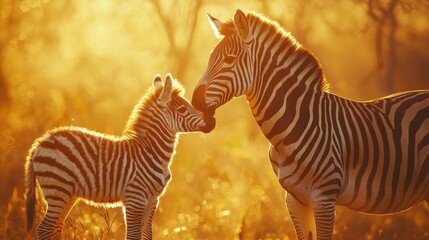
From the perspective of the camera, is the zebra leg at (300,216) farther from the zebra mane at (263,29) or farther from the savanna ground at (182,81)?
the zebra mane at (263,29)

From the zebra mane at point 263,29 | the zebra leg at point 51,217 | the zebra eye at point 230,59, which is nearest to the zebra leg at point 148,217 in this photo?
the zebra leg at point 51,217

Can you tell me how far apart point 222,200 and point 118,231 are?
1.89 metres

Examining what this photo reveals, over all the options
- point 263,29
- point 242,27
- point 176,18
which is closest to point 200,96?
point 242,27

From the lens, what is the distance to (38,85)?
2405cm

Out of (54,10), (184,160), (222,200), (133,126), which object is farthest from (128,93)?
(133,126)

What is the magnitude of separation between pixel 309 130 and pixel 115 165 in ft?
6.98

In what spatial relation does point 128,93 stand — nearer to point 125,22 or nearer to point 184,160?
point 125,22

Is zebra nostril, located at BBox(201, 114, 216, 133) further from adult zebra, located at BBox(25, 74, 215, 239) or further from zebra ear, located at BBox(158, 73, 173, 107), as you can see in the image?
zebra ear, located at BBox(158, 73, 173, 107)

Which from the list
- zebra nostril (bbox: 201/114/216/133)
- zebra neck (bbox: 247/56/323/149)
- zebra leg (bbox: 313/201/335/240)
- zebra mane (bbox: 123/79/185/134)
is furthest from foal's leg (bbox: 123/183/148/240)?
zebra leg (bbox: 313/201/335/240)

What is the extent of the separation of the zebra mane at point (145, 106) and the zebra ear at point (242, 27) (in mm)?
1598

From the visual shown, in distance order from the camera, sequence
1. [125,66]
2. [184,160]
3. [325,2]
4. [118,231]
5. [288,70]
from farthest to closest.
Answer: [125,66]
[325,2]
[184,160]
[118,231]
[288,70]

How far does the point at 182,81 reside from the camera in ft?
63.3

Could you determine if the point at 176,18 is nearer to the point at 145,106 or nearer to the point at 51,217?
the point at 145,106

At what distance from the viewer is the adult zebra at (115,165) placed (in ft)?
22.0
